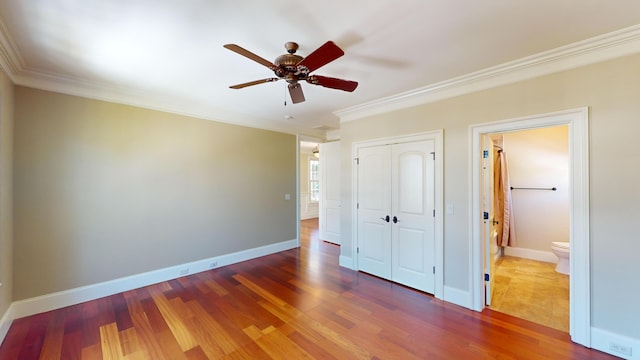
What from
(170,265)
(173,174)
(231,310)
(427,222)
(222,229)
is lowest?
(231,310)

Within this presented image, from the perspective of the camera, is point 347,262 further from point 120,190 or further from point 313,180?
point 313,180

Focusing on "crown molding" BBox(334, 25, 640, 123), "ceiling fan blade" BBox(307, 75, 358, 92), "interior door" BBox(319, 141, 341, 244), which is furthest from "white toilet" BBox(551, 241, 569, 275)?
"ceiling fan blade" BBox(307, 75, 358, 92)

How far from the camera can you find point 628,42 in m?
1.92

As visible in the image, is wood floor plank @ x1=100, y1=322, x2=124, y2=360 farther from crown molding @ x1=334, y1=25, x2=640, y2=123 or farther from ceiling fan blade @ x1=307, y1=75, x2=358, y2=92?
crown molding @ x1=334, y1=25, x2=640, y2=123

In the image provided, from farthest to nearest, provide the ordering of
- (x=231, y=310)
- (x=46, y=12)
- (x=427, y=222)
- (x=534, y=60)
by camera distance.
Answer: (x=427, y=222)
(x=231, y=310)
(x=534, y=60)
(x=46, y=12)

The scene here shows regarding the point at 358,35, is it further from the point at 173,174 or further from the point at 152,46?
the point at 173,174

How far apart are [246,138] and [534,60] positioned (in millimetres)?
4030

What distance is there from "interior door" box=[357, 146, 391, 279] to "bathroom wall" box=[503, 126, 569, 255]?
9.36 ft

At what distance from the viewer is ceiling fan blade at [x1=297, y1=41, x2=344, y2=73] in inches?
60.4

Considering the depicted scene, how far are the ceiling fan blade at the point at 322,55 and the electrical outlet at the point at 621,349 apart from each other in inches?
127

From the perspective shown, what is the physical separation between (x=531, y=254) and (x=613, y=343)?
2768 mm

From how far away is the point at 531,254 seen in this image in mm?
4367

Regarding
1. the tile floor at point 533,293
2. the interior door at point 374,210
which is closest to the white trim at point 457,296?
the tile floor at point 533,293

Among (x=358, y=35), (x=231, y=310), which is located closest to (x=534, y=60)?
(x=358, y=35)
